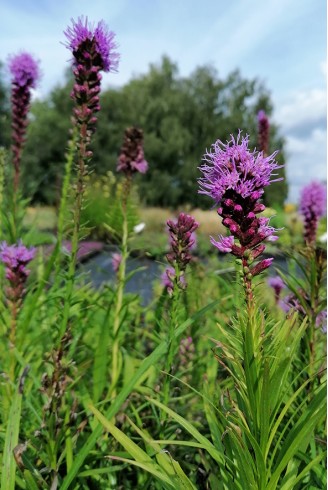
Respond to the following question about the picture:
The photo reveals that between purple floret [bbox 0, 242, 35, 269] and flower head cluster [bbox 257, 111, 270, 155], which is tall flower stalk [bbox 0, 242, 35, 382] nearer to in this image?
purple floret [bbox 0, 242, 35, 269]

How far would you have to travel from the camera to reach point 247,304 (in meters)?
1.34

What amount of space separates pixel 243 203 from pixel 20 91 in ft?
9.30

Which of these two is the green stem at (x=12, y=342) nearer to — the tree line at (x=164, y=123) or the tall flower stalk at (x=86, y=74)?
the tall flower stalk at (x=86, y=74)

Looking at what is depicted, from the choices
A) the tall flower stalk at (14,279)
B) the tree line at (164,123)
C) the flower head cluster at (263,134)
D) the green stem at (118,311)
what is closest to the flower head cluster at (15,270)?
the tall flower stalk at (14,279)

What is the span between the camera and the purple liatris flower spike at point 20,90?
12.1ft

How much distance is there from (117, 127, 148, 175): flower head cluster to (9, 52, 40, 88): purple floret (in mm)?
1007

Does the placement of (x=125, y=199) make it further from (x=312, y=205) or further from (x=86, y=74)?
(x=312, y=205)

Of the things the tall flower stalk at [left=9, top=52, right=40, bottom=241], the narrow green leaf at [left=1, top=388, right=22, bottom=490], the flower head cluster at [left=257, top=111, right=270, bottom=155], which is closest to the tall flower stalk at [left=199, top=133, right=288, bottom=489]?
the narrow green leaf at [left=1, top=388, right=22, bottom=490]

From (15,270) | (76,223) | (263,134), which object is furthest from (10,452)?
(263,134)

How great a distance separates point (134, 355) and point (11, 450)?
1744 mm

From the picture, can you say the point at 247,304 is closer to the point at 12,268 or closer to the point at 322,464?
the point at 322,464

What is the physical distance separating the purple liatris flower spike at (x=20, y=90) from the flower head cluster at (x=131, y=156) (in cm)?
89

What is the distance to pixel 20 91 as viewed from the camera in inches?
147

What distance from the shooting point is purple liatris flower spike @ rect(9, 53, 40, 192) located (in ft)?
12.1
